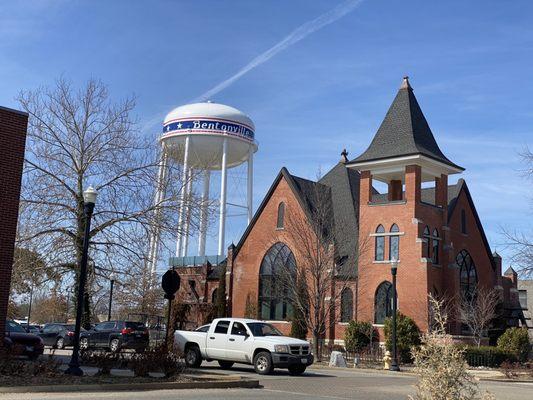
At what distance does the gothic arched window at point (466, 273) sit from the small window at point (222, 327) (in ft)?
83.7

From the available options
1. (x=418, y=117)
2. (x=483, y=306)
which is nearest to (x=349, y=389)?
(x=483, y=306)

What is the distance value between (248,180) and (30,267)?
33.9 metres

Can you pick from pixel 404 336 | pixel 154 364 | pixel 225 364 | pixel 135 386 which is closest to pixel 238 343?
pixel 225 364

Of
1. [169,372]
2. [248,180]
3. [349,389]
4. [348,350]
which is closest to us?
[169,372]

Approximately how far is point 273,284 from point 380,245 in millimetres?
8337

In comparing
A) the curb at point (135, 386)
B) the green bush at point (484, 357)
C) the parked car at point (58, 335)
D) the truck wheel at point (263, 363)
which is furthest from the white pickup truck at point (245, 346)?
the green bush at point (484, 357)

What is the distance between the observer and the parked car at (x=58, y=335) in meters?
36.5

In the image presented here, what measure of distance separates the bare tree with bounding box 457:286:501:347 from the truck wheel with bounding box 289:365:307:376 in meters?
18.6

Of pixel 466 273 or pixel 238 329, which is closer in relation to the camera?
pixel 238 329

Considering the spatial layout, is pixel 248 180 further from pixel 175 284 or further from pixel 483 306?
pixel 175 284

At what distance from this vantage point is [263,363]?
2181 centimetres

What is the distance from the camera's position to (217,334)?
23.0 meters

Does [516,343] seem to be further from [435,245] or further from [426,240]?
[426,240]

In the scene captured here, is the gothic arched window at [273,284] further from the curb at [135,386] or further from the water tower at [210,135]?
the curb at [135,386]
